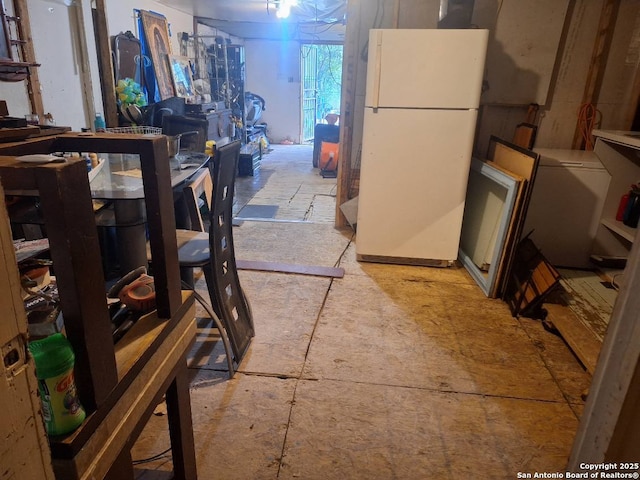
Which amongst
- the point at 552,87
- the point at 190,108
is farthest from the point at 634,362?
the point at 190,108

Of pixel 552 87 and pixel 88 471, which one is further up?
pixel 552 87

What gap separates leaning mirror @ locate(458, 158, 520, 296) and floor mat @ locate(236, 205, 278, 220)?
1.97 m

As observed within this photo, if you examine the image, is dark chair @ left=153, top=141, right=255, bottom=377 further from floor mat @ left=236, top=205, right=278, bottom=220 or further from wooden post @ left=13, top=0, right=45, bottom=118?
floor mat @ left=236, top=205, right=278, bottom=220

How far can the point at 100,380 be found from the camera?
0.75 m

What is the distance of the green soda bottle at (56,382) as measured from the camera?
0.65 meters

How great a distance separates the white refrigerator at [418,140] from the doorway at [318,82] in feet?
20.1

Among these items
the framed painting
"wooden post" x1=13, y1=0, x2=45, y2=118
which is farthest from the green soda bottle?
the framed painting

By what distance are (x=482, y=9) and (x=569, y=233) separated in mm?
1877

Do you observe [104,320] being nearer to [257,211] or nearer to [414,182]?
[414,182]

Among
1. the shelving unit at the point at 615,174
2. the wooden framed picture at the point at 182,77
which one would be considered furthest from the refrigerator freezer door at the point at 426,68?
the wooden framed picture at the point at 182,77

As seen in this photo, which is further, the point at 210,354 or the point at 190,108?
the point at 190,108

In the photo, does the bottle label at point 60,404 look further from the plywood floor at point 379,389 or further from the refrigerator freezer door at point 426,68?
the refrigerator freezer door at point 426,68

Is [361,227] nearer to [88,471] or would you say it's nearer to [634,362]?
[634,362]

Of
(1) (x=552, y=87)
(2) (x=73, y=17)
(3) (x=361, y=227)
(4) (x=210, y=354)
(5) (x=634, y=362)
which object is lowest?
(4) (x=210, y=354)
